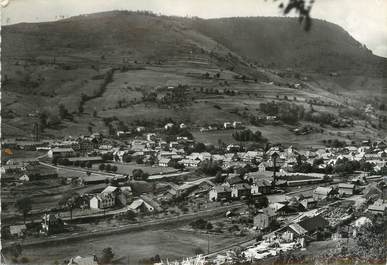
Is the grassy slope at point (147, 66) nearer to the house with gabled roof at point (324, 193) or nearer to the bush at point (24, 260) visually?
the house with gabled roof at point (324, 193)

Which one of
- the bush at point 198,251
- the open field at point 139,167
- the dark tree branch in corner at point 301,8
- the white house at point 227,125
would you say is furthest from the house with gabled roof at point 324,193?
the dark tree branch in corner at point 301,8

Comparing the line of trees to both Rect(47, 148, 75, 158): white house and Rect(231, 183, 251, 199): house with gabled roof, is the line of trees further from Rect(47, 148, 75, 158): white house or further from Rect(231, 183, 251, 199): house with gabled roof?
Rect(47, 148, 75, 158): white house

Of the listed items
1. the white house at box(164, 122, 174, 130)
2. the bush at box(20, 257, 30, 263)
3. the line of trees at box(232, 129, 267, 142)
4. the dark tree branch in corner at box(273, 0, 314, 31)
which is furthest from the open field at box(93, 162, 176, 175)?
the dark tree branch in corner at box(273, 0, 314, 31)

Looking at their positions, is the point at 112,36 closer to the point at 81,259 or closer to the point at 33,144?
the point at 33,144

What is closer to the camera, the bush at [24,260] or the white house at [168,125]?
the bush at [24,260]

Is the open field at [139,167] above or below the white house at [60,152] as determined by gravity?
below

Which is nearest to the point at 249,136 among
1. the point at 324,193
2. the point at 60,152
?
the point at 324,193

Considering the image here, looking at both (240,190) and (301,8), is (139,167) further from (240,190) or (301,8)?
(301,8)
